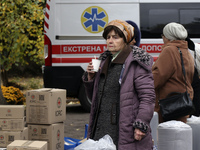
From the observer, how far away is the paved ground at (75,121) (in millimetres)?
8125

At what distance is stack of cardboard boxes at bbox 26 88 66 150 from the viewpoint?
530 centimetres

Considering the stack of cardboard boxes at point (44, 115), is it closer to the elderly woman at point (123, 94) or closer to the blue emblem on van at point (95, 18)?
the elderly woman at point (123, 94)

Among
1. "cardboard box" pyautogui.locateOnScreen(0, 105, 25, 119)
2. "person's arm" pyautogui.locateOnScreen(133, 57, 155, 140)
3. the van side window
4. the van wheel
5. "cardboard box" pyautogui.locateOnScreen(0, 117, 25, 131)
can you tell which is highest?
the van side window

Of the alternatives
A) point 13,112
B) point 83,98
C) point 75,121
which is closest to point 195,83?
point 13,112

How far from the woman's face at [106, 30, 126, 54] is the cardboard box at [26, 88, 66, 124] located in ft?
5.42

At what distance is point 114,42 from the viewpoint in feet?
12.6

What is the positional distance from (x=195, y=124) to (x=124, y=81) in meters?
1.85

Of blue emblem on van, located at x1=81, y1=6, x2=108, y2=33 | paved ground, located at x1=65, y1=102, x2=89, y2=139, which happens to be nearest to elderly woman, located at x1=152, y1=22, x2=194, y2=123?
paved ground, located at x1=65, y1=102, x2=89, y2=139

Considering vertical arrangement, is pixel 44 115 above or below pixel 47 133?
above

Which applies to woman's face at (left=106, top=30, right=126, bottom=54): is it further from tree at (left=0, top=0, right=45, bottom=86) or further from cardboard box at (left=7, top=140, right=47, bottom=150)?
tree at (left=0, top=0, right=45, bottom=86)

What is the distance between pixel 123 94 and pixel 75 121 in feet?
19.2

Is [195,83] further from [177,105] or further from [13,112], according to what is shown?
[13,112]

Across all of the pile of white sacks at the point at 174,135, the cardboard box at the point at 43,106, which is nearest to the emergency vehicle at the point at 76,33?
the cardboard box at the point at 43,106

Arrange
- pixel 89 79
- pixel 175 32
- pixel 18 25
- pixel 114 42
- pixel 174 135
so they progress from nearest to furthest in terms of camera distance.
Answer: pixel 114 42 → pixel 89 79 → pixel 174 135 → pixel 175 32 → pixel 18 25
